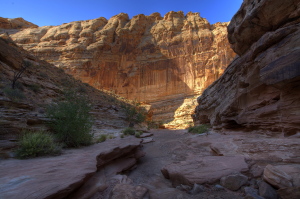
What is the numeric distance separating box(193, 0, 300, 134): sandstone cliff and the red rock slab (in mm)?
4298

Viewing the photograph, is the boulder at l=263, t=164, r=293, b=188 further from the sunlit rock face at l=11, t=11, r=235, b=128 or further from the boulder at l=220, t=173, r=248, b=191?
the sunlit rock face at l=11, t=11, r=235, b=128

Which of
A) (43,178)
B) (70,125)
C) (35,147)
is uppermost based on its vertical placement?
(70,125)

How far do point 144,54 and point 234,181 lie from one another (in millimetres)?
47634

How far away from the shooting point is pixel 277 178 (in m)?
3.04

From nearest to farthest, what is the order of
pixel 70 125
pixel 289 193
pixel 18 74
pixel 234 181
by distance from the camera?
pixel 289 193, pixel 234 181, pixel 70 125, pixel 18 74

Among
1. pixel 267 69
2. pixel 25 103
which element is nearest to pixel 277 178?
pixel 267 69

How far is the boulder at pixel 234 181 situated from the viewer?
3.36 meters

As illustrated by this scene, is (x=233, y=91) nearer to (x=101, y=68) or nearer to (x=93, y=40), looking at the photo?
(x=101, y=68)

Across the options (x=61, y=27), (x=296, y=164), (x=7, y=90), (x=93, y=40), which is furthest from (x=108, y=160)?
(x=61, y=27)

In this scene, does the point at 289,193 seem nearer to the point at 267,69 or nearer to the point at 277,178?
the point at 277,178

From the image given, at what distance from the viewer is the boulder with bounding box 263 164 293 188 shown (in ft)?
9.46

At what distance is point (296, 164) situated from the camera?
12.4 ft

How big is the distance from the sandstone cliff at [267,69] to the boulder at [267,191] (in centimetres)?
495

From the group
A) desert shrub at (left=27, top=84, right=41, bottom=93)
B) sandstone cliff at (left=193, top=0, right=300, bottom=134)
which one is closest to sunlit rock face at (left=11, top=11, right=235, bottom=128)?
sandstone cliff at (left=193, top=0, right=300, bottom=134)
